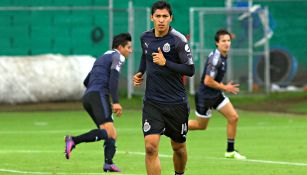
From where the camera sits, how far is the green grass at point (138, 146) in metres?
17.4

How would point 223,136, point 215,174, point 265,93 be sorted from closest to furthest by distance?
point 215,174 < point 223,136 < point 265,93

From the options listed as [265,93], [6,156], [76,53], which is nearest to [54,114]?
[76,53]

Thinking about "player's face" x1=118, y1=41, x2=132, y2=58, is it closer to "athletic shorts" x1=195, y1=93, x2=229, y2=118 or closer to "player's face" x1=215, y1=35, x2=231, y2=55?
"player's face" x1=215, y1=35, x2=231, y2=55

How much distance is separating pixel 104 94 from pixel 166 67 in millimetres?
4282

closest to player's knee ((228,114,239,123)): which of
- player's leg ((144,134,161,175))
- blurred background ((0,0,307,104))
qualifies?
player's leg ((144,134,161,175))

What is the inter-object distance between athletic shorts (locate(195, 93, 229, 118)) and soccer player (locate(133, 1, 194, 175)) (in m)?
6.78

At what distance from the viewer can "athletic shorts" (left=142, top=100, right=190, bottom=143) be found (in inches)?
546

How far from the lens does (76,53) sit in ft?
129

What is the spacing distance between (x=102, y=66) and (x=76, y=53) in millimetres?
21384

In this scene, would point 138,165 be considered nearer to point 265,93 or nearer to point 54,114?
point 54,114

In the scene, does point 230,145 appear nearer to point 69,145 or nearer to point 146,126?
point 69,145

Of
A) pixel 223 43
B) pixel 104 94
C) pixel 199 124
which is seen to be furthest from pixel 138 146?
pixel 104 94

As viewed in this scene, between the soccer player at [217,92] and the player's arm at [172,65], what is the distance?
616 centimetres

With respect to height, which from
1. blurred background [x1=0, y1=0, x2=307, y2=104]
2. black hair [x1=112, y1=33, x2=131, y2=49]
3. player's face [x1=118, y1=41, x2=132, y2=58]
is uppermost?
black hair [x1=112, y1=33, x2=131, y2=49]
